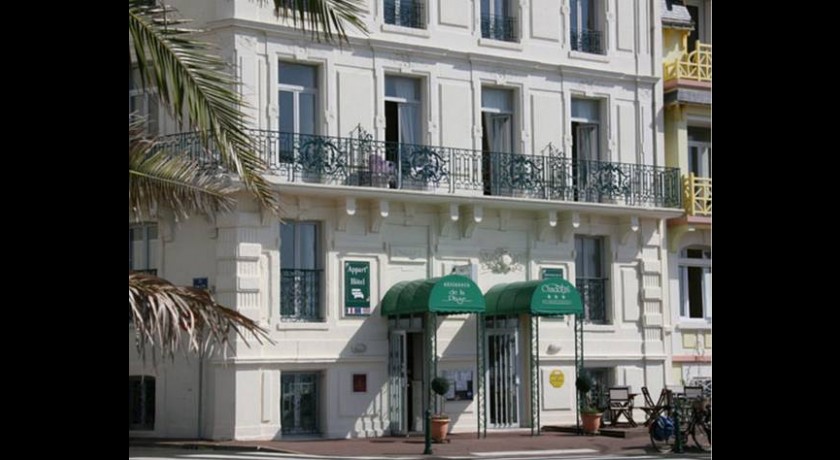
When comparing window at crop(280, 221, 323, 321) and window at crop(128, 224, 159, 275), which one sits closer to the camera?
window at crop(280, 221, 323, 321)

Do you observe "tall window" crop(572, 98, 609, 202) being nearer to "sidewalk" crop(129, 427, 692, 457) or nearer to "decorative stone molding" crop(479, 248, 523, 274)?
"decorative stone molding" crop(479, 248, 523, 274)

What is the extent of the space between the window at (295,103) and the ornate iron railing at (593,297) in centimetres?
692

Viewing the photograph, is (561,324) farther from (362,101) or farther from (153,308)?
(153,308)

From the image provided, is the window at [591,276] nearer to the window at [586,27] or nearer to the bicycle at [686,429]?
the window at [586,27]

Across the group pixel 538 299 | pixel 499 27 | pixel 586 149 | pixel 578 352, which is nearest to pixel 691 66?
pixel 586 149

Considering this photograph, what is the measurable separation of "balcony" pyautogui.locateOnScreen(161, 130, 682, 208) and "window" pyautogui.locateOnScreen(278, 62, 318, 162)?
44mm

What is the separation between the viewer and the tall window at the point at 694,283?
33.8m

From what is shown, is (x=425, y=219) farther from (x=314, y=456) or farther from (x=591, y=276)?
(x=314, y=456)

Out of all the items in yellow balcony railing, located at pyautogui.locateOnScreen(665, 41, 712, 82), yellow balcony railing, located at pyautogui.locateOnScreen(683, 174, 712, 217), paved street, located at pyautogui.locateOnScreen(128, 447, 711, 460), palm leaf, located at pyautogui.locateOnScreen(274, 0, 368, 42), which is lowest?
paved street, located at pyautogui.locateOnScreen(128, 447, 711, 460)

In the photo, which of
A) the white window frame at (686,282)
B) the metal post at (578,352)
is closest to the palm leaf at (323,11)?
the metal post at (578,352)

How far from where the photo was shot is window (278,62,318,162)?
28.1m

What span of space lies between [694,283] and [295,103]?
10690mm

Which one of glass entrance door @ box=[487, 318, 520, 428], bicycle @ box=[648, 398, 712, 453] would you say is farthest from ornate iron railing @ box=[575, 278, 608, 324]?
bicycle @ box=[648, 398, 712, 453]
